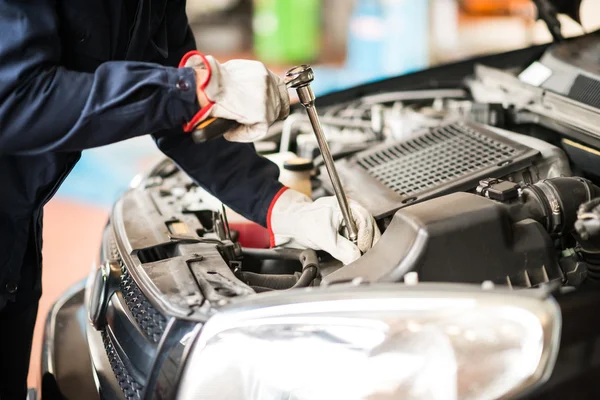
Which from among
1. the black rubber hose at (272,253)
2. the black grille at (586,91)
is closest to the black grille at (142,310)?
the black rubber hose at (272,253)

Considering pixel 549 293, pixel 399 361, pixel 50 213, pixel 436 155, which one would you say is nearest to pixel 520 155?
pixel 436 155

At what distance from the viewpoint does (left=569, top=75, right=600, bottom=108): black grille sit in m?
1.54

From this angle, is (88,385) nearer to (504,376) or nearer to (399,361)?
(399,361)

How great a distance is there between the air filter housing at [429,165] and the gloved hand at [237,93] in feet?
1.15

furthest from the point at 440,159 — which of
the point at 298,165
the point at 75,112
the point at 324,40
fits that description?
the point at 324,40

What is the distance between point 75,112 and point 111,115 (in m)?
0.05

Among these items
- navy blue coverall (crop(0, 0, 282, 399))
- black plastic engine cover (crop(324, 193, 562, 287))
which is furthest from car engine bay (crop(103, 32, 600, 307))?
navy blue coverall (crop(0, 0, 282, 399))

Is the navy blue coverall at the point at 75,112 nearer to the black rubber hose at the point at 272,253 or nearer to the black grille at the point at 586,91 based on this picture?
the black rubber hose at the point at 272,253

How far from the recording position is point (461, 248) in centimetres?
107

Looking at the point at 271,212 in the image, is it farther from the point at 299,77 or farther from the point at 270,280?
the point at 299,77

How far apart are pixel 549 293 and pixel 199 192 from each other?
102 cm

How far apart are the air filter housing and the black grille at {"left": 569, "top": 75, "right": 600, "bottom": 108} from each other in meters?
0.22

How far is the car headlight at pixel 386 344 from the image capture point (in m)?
0.90

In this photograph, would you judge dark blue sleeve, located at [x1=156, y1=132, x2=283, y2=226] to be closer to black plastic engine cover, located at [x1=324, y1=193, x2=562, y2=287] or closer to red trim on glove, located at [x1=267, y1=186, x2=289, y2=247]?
red trim on glove, located at [x1=267, y1=186, x2=289, y2=247]
